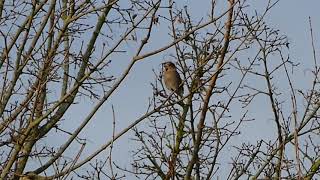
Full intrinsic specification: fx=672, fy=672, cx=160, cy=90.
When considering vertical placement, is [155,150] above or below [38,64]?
above

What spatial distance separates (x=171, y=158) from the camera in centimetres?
438

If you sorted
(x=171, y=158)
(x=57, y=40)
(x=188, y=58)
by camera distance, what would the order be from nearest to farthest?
1. (x=171, y=158)
2. (x=57, y=40)
3. (x=188, y=58)

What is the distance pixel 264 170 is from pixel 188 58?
1872mm

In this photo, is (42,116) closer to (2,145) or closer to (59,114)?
(2,145)

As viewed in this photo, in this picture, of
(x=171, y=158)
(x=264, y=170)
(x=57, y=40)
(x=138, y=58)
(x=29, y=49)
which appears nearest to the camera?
(x=171, y=158)

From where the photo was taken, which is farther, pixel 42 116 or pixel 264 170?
pixel 264 170

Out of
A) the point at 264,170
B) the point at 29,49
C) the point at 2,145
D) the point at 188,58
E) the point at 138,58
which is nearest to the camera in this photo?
the point at 138,58

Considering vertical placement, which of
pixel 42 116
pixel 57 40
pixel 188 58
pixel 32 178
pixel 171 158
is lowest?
pixel 171 158

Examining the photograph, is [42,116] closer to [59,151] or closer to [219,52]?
[59,151]

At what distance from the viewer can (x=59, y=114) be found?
7652 millimetres

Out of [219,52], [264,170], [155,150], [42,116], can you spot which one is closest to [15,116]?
[42,116]

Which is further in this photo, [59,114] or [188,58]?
[188,58]

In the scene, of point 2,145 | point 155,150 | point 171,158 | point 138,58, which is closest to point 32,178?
point 2,145

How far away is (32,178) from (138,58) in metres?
1.63
